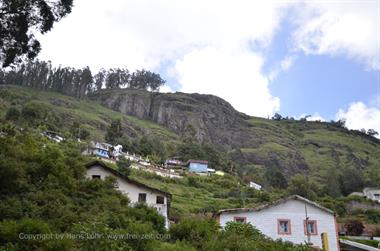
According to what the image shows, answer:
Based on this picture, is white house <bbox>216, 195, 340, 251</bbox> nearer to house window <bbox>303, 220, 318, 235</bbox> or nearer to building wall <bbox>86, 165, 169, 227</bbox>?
house window <bbox>303, 220, 318, 235</bbox>

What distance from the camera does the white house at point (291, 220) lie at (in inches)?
1168

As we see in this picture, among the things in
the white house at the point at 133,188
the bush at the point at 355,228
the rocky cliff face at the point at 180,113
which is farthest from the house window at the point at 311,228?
the rocky cliff face at the point at 180,113

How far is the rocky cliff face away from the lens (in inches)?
6033

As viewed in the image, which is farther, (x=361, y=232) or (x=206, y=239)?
(x=361, y=232)

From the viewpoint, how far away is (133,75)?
171000mm

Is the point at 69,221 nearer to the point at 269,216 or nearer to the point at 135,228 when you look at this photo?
the point at 135,228

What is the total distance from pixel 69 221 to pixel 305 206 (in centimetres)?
1915

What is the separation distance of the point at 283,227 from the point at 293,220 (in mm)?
942

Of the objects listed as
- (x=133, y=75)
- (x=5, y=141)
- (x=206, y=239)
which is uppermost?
(x=133, y=75)

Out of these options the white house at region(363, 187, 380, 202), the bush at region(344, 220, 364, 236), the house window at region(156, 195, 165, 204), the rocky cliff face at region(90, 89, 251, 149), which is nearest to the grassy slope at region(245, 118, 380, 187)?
the rocky cliff face at region(90, 89, 251, 149)

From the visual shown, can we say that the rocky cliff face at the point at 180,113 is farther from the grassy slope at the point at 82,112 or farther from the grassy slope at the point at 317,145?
the grassy slope at the point at 317,145

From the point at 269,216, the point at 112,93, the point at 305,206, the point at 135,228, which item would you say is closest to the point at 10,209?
the point at 135,228

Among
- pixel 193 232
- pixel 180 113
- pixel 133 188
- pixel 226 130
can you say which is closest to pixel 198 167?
pixel 133 188

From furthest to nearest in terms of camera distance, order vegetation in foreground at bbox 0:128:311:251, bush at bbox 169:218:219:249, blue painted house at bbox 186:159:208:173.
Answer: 1. blue painted house at bbox 186:159:208:173
2. bush at bbox 169:218:219:249
3. vegetation in foreground at bbox 0:128:311:251
